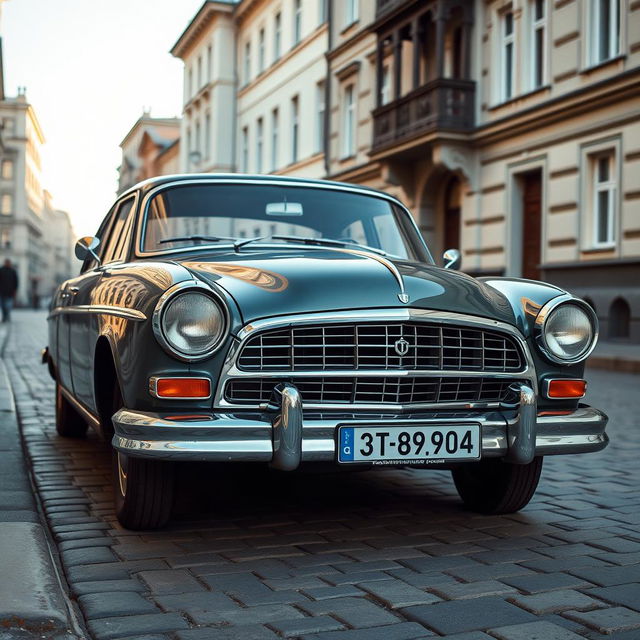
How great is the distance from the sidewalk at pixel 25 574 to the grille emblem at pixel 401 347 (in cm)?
148

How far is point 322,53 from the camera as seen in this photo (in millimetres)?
29141

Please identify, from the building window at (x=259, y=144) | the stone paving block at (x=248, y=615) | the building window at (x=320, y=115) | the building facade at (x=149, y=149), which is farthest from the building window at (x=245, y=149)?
the stone paving block at (x=248, y=615)

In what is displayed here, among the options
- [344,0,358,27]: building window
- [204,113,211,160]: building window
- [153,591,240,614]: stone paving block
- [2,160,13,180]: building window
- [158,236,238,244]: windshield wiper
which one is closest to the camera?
[153,591,240,614]: stone paving block

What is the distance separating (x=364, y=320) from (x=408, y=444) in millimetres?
499

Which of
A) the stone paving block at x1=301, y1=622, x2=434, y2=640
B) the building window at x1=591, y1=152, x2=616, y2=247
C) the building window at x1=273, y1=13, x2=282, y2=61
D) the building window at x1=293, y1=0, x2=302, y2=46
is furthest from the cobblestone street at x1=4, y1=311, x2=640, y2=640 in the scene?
the building window at x1=273, y1=13, x2=282, y2=61

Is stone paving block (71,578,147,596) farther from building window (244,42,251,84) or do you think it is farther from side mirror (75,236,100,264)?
building window (244,42,251,84)

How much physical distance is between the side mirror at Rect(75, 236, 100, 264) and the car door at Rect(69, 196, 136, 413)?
6cm

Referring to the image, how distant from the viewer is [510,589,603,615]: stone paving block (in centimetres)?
312

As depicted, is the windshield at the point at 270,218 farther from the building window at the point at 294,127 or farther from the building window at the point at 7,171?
the building window at the point at 7,171

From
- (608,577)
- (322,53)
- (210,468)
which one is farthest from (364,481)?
(322,53)

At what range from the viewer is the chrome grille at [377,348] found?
3.70 meters

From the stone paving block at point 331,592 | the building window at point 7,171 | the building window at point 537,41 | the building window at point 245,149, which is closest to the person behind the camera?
the stone paving block at point 331,592

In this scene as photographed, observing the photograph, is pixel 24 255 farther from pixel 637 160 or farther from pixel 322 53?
pixel 637 160

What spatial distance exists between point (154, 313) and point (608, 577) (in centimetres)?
189
